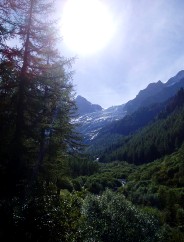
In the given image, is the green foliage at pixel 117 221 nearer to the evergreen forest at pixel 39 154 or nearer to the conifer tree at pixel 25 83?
the evergreen forest at pixel 39 154

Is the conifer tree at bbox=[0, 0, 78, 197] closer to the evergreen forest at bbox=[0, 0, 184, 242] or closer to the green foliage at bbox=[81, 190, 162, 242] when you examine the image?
the evergreen forest at bbox=[0, 0, 184, 242]

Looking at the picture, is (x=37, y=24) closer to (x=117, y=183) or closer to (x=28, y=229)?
(x=28, y=229)

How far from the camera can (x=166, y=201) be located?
5597 centimetres

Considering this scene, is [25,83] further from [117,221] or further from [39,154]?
[117,221]

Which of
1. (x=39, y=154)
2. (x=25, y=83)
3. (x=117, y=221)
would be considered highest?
(x=25, y=83)

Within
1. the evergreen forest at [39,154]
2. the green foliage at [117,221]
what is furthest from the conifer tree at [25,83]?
the green foliage at [117,221]

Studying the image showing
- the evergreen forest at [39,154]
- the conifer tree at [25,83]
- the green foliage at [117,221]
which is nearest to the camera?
the evergreen forest at [39,154]

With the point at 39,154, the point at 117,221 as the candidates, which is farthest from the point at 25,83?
the point at 117,221

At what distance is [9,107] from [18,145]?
2.47 metres

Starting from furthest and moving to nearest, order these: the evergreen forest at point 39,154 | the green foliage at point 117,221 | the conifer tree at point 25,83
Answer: the green foliage at point 117,221 < the conifer tree at point 25,83 < the evergreen forest at point 39,154

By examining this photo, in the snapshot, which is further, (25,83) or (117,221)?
(117,221)

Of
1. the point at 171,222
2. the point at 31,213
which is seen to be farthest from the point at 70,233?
the point at 171,222

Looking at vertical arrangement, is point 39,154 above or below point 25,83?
below

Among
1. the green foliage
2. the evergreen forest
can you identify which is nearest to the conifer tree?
the evergreen forest
